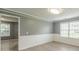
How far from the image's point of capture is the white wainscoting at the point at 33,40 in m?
1.68

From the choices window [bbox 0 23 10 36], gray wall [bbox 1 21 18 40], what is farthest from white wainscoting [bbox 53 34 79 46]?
window [bbox 0 23 10 36]

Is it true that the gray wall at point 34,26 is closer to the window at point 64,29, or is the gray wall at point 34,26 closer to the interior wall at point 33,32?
the interior wall at point 33,32

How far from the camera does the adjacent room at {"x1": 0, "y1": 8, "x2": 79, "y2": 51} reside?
1.65 meters

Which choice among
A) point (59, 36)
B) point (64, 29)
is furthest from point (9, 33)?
point (64, 29)

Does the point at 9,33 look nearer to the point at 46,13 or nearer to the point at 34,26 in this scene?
the point at 34,26

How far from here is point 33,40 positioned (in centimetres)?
174

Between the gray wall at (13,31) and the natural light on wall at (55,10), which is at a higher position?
the natural light on wall at (55,10)

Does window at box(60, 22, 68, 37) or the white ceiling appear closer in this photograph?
the white ceiling

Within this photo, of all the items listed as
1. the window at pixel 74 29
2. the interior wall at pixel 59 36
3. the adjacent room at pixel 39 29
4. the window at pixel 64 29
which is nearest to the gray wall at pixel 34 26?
the adjacent room at pixel 39 29

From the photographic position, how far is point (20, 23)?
169cm

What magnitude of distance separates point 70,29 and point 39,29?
73 centimetres

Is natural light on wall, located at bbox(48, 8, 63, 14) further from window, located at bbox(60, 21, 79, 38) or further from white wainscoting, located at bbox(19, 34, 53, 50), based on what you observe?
white wainscoting, located at bbox(19, 34, 53, 50)

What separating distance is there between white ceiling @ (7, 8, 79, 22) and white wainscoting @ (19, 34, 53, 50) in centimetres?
42
